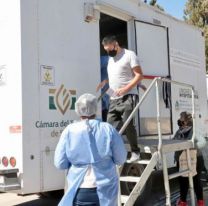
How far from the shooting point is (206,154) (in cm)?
774

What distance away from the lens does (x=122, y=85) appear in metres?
5.61

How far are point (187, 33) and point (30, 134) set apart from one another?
4.47 meters

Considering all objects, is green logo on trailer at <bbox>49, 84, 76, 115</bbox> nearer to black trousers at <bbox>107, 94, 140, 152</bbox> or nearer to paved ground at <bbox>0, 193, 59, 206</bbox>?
black trousers at <bbox>107, 94, 140, 152</bbox>

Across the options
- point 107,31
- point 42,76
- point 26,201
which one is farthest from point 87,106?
point 107,31

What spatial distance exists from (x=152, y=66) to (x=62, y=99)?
6.89 ft

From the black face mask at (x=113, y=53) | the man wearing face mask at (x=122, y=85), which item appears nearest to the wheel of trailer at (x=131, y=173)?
the man wearing face mask at (x=122, y=85)

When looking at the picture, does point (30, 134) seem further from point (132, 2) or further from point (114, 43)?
point (132, 2)

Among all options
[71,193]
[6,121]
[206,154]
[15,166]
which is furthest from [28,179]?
[206,154]

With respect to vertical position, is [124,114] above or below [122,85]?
below

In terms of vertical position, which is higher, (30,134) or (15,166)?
(30,134)

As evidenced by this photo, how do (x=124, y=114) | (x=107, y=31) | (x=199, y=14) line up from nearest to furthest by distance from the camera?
1. (x=124, y=114)
2. (x=107, y=31)
3. (x=199, y=14)

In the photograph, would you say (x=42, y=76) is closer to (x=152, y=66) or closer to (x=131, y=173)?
(x=131, y=173)

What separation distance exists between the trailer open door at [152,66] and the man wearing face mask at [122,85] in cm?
111

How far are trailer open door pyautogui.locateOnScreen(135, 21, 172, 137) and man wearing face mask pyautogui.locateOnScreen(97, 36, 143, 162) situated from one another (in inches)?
43.7
